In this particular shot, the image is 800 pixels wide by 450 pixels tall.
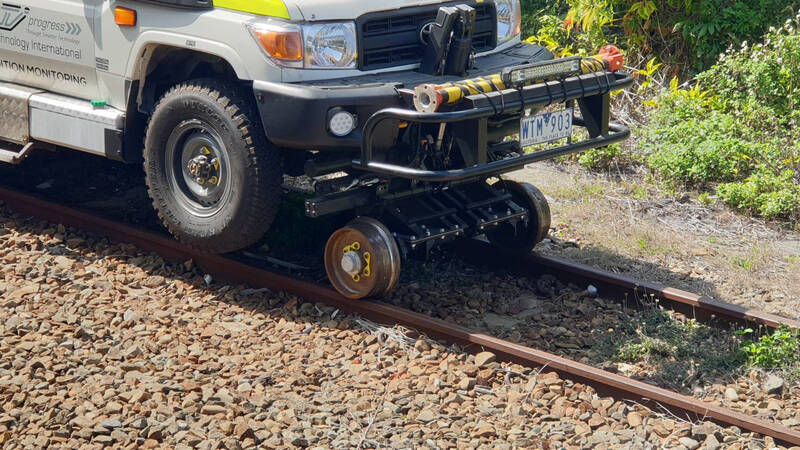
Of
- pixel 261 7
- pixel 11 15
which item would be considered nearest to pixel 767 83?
pixel 261 7

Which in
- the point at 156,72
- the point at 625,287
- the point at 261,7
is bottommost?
the point at 625,287

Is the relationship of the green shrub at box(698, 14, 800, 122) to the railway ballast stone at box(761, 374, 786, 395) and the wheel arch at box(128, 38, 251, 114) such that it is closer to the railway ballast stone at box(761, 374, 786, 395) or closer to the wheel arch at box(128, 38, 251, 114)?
the railway ballast stone at box(761, 374, 786, 395)

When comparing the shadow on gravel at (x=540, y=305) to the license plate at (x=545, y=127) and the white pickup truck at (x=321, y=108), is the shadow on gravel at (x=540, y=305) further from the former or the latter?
the license plate at (x=545, y=127)

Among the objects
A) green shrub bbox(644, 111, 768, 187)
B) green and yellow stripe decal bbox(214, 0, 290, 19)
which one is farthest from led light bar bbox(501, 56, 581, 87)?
green shrub bbox(644, 111, 768, 187)

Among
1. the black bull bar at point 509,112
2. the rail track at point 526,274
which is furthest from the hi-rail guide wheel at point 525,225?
the black bull bar at point 509,112

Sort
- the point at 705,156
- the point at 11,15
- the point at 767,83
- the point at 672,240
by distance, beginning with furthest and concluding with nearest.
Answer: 1. the point at 767,83
2. the point at 705,156
3. the point at 672,240
4. the point at 11,15

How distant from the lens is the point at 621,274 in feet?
22.5

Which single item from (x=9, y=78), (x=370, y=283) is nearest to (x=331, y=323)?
(x=370, y=283)

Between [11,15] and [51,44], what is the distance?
39 centimetres

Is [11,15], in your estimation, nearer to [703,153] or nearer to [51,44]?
[51,44]

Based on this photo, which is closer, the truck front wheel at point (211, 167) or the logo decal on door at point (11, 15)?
the truck front wheel at point (211, 167)

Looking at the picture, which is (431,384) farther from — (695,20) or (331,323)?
(695,20)

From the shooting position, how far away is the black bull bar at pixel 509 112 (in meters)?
5.70

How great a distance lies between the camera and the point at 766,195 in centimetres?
806
